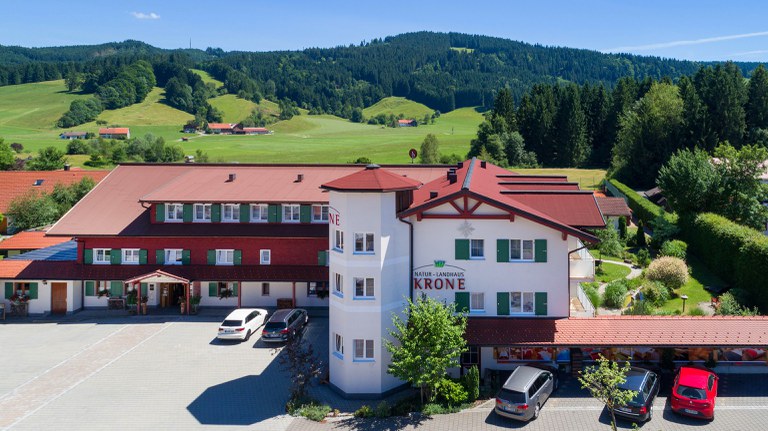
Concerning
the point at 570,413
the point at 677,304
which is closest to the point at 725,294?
the point at 677,304

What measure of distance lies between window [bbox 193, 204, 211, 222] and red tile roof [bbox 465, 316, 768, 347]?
20.9 metres

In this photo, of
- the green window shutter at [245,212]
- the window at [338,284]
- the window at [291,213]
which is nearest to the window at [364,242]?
the window at [338,284]

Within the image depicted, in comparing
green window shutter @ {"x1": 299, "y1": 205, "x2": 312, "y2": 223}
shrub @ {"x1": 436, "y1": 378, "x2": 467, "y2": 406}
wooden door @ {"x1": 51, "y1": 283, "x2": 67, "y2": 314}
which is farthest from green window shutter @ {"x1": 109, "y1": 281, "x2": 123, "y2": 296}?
shrub @ {"x1": 436, "y1": 378, "x2": 467, "y2": 406}

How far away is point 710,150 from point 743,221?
33686mm

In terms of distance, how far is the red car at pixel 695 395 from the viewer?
25.6 metres

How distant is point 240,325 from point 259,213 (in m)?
9.72

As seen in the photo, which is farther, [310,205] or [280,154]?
[280,154]

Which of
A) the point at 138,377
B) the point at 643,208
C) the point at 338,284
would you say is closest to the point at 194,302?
the point at 138,377

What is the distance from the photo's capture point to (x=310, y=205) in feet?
142

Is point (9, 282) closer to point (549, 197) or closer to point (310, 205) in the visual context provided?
point (310, 205)

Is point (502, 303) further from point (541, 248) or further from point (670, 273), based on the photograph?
point (670, 273)

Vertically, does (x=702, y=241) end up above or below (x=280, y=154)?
below

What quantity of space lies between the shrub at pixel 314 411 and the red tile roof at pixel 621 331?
7.07 meters

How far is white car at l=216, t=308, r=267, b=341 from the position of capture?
36.2 meters
